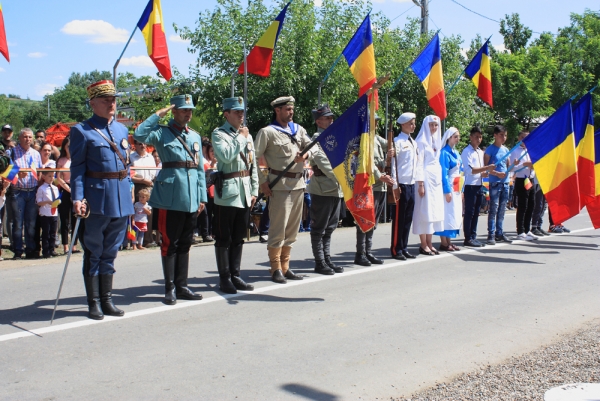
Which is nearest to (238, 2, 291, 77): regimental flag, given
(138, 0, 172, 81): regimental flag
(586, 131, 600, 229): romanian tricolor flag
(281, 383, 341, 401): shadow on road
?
(138, 0, 172, 81): regimental flag

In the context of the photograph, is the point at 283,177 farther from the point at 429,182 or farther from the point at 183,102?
the point at 429,182

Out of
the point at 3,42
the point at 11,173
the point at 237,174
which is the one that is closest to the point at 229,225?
the point at 237,174

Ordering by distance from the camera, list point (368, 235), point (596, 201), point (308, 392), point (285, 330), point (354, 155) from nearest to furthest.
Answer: point (308, 392) < point (285, 330) < point (354, 155) < point (368, 235) < point (596, 201)

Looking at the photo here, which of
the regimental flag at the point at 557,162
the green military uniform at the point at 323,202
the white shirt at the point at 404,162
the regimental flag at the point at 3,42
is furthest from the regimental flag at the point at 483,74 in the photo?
the regimental flag at the point at 3,42

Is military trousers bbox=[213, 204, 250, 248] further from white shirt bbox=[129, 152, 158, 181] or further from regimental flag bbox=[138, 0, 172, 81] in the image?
white shirt bbox=[129, 152, 158, 181]

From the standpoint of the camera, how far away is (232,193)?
678cm

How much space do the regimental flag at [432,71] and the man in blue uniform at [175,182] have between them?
4.94 metres

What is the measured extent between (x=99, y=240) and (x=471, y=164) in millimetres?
7079

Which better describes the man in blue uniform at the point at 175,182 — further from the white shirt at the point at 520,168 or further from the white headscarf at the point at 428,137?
the white shirt at the point at 520,168

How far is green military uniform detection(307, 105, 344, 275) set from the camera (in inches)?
313

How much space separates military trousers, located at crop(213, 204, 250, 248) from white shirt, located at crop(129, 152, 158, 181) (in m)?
4.89

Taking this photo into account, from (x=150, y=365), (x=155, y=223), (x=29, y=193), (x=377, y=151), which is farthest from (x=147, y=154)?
(x=150, y=365)

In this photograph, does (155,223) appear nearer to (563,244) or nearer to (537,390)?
(537,390)

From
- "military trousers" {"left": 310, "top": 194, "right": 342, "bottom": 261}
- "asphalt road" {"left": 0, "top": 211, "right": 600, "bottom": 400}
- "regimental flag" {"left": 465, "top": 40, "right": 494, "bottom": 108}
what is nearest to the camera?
"asphalt road" {"left": 0, "top": 211, "right": 600, "bottom": 400}
